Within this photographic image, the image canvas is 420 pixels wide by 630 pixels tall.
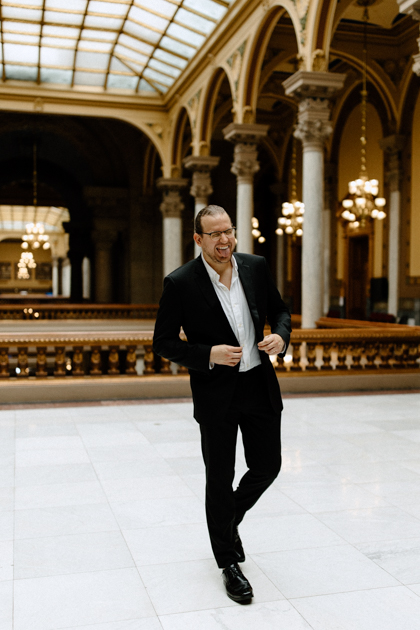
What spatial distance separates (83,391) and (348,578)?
226 inches

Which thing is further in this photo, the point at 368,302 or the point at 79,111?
the point at 79,111

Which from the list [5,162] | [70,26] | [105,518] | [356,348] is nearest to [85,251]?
[5,162]

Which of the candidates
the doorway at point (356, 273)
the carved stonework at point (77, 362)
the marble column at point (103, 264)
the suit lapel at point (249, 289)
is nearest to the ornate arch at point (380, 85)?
the doorway at point (356, 273)

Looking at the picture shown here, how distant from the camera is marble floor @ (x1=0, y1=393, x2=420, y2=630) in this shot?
2.85 metres

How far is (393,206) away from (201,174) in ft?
17.8

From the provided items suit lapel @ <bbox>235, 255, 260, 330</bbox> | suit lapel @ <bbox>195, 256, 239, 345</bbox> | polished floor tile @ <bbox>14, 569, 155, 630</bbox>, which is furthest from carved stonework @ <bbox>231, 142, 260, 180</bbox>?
polished floor tile @ <bbox>14, 569, 155, 630</bbox>

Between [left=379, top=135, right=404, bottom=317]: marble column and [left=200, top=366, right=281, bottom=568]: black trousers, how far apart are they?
15811 millimetres

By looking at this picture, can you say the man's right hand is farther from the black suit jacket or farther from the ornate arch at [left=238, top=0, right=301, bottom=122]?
the ornate arch at [left=238, top=0, right=301, bottom=122]

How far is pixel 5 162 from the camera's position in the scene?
29.3 meters

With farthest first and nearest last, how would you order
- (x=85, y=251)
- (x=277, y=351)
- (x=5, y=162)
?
(x=85, y=251)
(x=5, y=162)
(x=277, y=351)

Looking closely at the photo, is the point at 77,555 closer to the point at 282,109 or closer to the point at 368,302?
the point at 368,302

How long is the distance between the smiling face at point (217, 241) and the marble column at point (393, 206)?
52.3 feet

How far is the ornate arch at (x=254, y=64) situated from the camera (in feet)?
43.9

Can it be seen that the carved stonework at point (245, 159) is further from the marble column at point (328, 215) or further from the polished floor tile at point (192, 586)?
the polished floor tile at point (192, 586)
